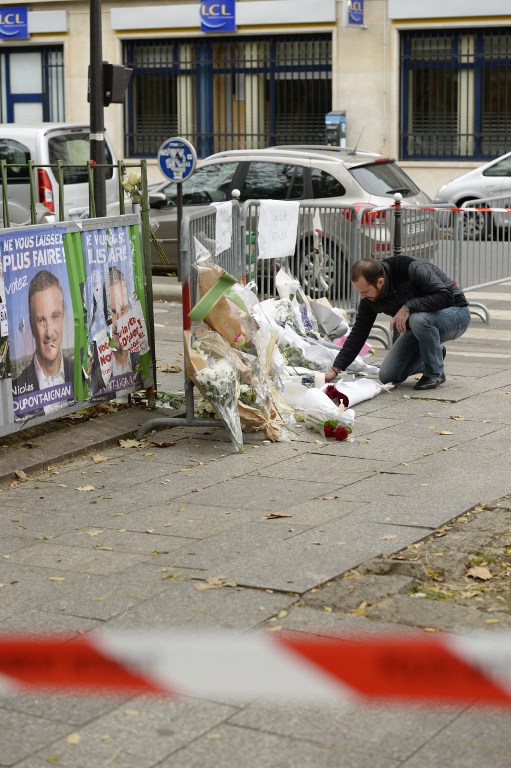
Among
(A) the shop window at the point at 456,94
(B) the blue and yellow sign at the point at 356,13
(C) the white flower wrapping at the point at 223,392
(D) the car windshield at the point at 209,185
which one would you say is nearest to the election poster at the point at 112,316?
(C) the white flower wrapping at the point at 223,392

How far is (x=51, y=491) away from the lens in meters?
6.81

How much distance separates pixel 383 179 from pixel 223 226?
6425mm

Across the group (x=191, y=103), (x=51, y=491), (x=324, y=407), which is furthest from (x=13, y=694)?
(x=191, y=103)

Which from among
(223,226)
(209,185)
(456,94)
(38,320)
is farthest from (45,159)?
(456,94)

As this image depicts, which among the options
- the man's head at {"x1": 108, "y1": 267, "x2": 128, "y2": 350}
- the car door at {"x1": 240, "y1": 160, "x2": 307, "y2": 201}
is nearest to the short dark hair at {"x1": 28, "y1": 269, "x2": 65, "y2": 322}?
the man's head at {"x1": 108, "y1": 267, "x2": 128, "y2": 350}

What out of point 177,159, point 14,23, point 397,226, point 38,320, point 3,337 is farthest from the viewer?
point 14,23

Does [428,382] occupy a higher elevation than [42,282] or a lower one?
lower

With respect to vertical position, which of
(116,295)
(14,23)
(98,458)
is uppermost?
(14,23)

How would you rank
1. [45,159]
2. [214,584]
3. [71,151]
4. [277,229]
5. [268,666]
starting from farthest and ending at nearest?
[71,151] → [45,159] → [277,229] → [214,584] → [268,666]

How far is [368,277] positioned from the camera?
8922 mm

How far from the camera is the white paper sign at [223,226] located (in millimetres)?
8555

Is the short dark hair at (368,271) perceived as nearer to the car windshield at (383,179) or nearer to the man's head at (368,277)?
the man's head at (368,277)

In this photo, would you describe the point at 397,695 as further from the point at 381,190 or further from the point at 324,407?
the point at 381,190

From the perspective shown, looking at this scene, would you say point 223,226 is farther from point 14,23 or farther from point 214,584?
point 14,23
